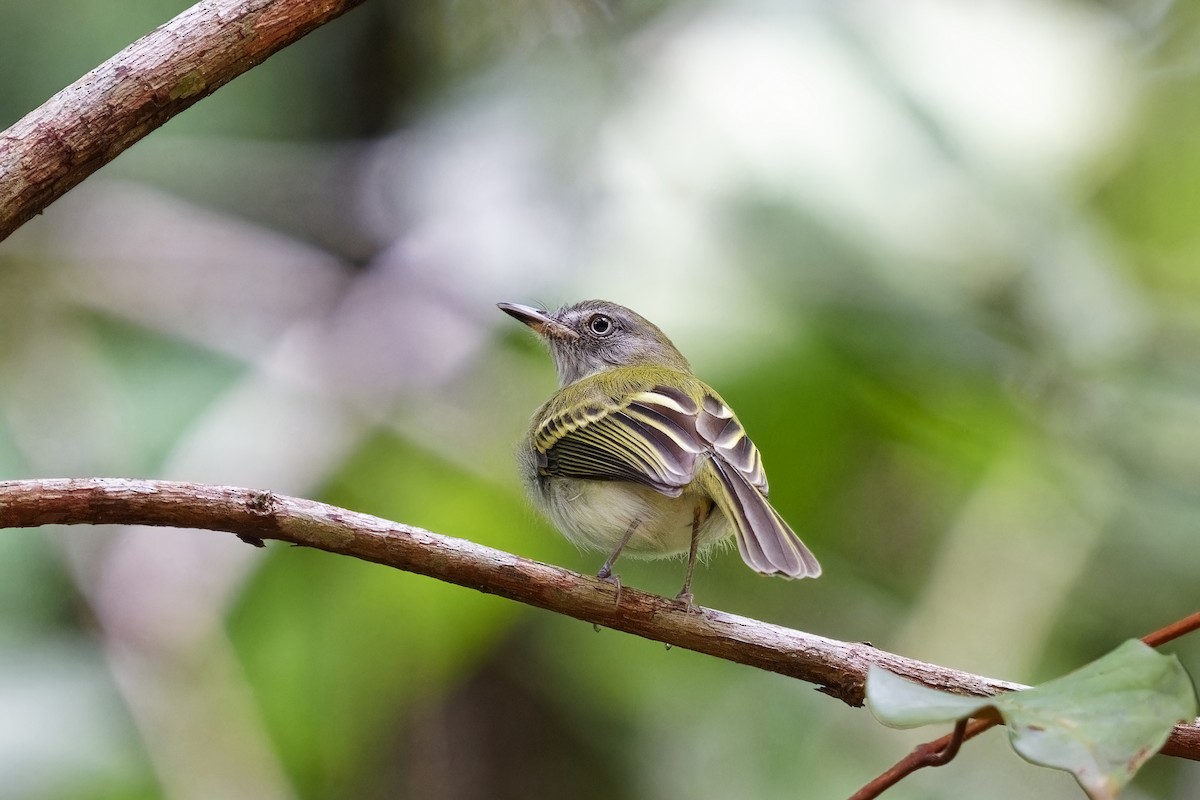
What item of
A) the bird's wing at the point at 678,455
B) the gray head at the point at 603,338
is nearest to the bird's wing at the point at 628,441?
the bird's wing at the point at 678,455

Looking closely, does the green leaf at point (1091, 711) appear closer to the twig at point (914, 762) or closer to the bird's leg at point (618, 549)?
the twig at point (914, 762)

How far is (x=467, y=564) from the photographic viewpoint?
7.21 ft

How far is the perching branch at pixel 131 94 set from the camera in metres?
1.87

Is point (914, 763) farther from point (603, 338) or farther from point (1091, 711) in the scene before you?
point (603, 338)

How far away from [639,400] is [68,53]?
275cm

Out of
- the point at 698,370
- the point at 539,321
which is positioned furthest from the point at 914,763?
the point at 539,321

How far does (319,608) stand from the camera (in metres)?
3.75

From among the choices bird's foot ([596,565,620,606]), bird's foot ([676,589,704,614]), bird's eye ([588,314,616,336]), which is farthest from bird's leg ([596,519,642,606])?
bird's eye ([588,314,616,336])

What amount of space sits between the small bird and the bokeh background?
327 millimetres

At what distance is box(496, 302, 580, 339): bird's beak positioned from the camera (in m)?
3.92

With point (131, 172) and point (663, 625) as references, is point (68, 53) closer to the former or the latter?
point (131, 172)

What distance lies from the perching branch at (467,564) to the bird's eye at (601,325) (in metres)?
1.74

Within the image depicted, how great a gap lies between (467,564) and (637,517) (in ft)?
2.76

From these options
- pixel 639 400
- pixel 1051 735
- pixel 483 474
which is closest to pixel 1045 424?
pixel 639 400
